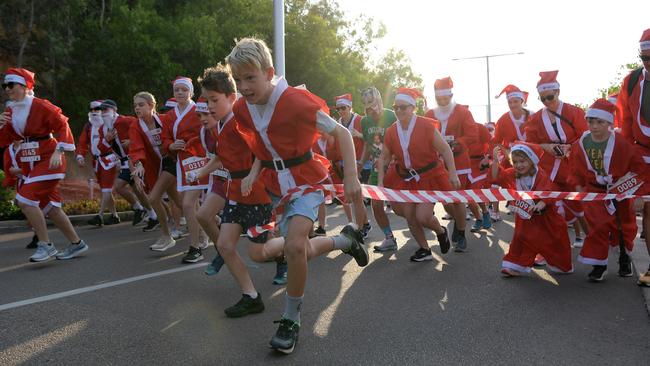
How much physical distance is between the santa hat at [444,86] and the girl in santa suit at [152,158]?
3.60 meters

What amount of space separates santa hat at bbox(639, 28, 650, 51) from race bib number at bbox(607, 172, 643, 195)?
108 cm

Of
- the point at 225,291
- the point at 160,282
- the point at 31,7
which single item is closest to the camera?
the point at 225,291

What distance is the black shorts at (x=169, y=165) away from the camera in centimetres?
719

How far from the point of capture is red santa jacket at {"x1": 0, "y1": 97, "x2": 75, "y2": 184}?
21.6 feet

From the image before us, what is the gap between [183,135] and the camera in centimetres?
668

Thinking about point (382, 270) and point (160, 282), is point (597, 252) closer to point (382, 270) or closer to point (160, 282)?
point (382, 270)

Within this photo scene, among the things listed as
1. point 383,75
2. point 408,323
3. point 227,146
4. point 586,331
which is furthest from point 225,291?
point 383,75

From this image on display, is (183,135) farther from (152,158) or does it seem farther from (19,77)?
(19,77)

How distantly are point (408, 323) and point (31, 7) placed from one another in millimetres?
15812

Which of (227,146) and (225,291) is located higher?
(227,146)

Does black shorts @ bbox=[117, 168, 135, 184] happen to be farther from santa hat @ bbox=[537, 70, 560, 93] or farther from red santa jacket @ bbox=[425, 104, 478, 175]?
santa hat @ bbox=[537, 70, 560, 93]

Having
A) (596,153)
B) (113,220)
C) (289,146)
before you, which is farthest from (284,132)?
(113,220)

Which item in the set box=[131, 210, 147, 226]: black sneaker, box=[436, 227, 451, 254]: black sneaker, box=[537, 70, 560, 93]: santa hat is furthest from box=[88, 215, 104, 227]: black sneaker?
box=[537, 70, 560, 93]: santa hat

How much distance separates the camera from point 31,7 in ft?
53.5
